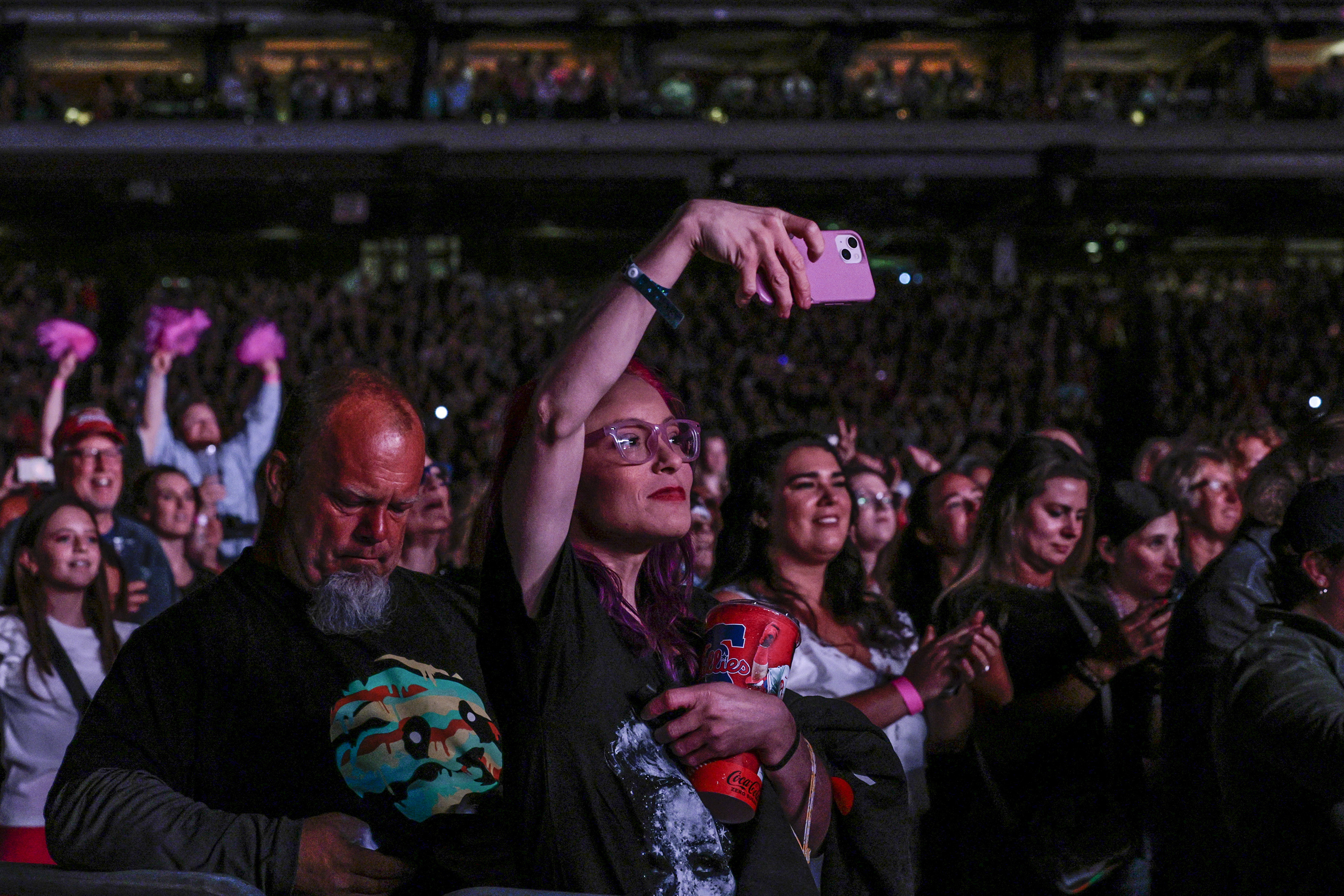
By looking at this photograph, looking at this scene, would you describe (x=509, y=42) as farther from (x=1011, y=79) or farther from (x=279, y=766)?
(x=279, y=766)

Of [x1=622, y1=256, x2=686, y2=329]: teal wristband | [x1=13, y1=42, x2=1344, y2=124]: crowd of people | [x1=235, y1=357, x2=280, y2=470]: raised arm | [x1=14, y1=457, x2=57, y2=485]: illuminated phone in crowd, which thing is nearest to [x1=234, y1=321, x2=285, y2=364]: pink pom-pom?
[x1=235, y1=357, x2=280, y2=470]: raised arm

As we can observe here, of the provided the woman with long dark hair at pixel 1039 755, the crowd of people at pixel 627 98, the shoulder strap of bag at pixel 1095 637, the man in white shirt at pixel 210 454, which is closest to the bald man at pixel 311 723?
the woman with long dark hair at pixel 1039 755

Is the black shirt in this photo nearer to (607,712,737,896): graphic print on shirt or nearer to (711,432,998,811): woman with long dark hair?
(711,432,998,811): woman with long dark hair

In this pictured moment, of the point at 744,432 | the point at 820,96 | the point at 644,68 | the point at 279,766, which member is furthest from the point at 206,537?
Answer: the point at 644,68

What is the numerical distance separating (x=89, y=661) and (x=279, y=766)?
6.32 feet

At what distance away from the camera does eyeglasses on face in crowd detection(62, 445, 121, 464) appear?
5031 mm

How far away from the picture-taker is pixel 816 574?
3.48m

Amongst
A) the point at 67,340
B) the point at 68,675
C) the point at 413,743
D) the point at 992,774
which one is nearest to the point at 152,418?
the point at 67,340

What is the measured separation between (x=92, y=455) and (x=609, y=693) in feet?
13.3

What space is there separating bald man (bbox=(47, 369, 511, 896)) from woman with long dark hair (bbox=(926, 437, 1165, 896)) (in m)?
1.70

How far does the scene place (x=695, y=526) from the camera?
507 cm

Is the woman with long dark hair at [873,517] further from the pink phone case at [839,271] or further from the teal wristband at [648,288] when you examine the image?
the teal wristband at [648,288]

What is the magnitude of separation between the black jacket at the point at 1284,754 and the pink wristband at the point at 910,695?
0.70 m

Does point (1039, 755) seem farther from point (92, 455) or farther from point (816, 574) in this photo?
point (92, 455)
